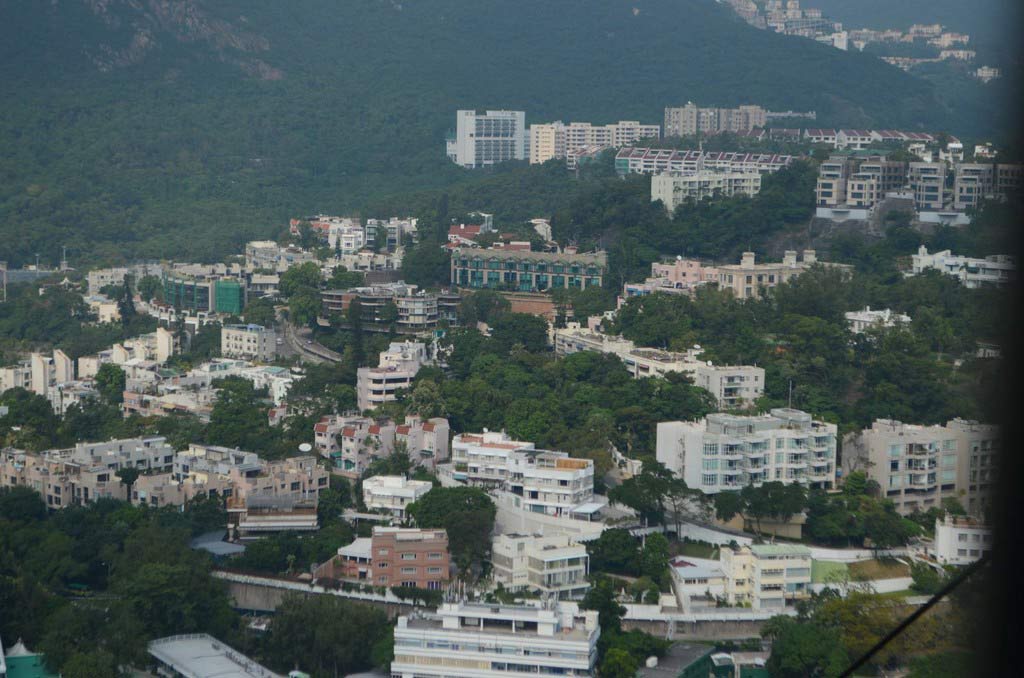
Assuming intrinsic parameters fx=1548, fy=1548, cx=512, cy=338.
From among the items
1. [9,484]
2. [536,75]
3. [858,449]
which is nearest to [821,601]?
[858,449]

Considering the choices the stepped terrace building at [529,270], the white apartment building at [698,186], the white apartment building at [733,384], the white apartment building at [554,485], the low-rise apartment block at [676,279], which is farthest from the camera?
the white apartment building at [698,186]

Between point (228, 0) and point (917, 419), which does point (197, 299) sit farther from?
point (228, 0)

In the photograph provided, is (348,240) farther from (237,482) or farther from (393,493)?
(393,493)

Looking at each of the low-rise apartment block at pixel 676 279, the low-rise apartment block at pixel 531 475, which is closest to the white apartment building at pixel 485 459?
the low-rise apartment block at pixel 531 475

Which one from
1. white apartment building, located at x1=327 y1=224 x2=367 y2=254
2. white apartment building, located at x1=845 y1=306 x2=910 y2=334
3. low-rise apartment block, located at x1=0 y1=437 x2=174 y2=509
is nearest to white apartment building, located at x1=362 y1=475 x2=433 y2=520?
low-rise apartment block, located at x1=0 y1=437 x2=174 y2=509

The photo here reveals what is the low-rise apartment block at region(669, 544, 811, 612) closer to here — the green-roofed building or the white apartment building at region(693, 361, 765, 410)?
the white apartment building at region(693, 361, 765, 410)

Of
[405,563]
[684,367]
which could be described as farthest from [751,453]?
[405,563]

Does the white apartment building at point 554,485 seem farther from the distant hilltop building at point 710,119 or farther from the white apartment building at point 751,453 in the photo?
the distant hilltop building at point 710,119
